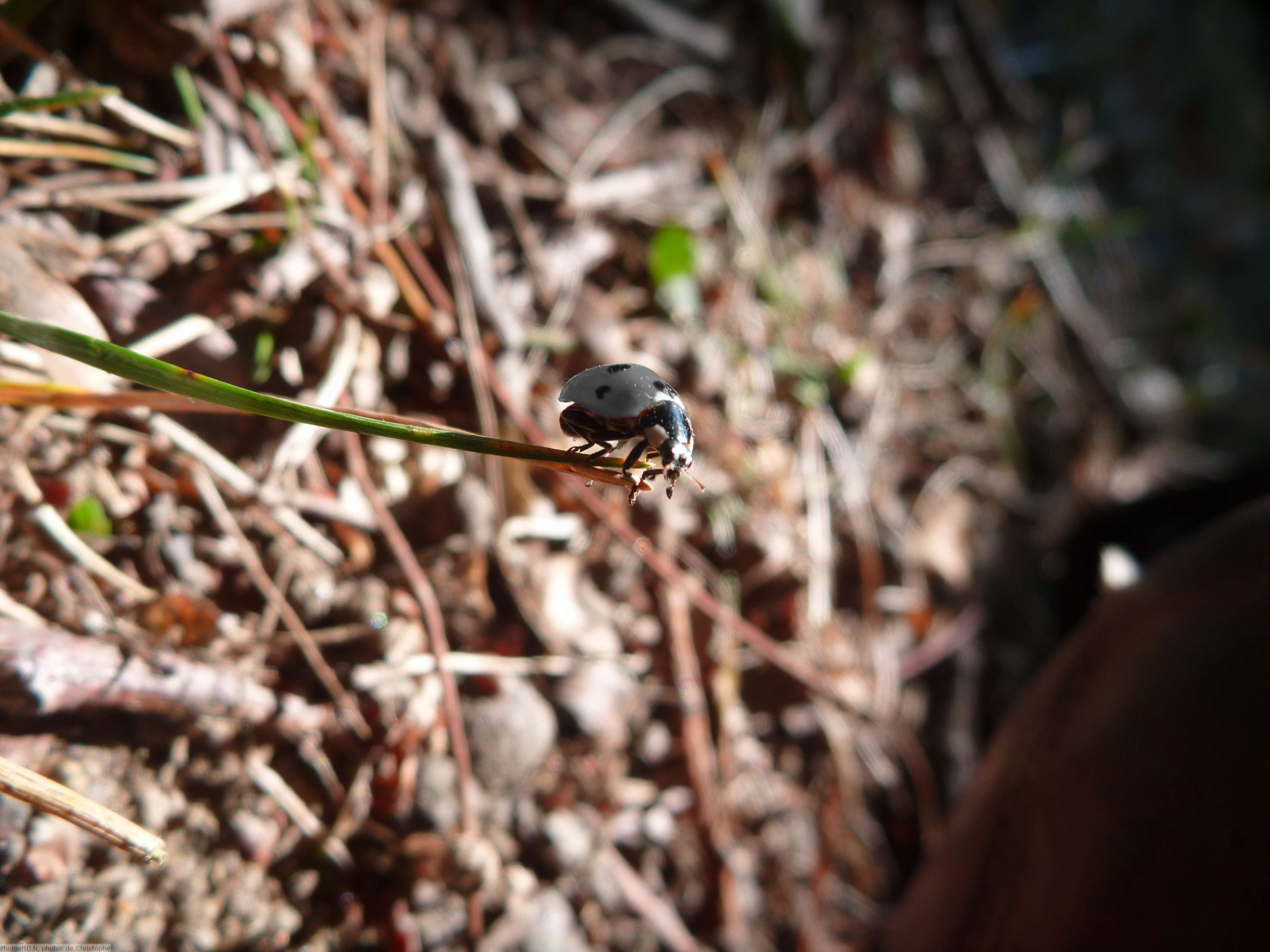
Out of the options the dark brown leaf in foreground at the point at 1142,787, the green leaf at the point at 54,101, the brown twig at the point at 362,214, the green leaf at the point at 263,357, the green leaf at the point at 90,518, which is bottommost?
the dark brown leaf in foreground at the point at 1142,787

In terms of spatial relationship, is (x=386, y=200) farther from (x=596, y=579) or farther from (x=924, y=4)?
(x=924, y=4)

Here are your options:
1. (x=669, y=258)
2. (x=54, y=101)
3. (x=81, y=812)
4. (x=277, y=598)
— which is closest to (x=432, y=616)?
(x=277, y=598)

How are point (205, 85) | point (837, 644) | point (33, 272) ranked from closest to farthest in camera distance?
1. point (33, 272)
2. point (205, 85)
3. point (837, 644)

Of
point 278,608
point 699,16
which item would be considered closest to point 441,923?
point 278,608

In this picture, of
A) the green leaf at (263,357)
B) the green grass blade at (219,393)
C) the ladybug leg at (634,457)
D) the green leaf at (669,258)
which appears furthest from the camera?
the green leaf at (669,258)

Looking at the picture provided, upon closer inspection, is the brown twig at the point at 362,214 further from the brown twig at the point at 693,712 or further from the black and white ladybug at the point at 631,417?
the brown twig at the point at 693,712

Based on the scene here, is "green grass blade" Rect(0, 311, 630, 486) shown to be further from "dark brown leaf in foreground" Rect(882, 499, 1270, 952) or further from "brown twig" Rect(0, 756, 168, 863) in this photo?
"dark brown leaf in foreground" Rect(882, 499, 1270, 952)

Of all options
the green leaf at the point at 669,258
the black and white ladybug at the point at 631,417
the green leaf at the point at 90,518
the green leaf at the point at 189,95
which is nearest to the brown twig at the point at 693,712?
the black and white ladybug at the point at 631,417
